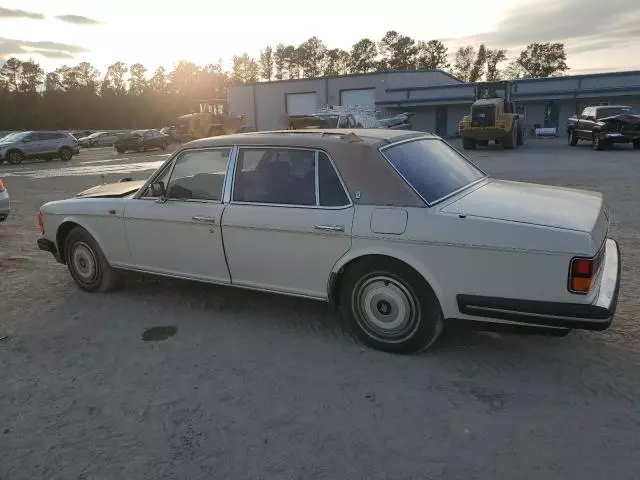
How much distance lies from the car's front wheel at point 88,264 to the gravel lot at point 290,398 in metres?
0.30

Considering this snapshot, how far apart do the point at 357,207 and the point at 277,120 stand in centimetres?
5039

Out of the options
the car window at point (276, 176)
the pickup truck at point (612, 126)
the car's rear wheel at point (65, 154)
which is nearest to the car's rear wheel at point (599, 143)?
the pickup truck at point (612, 126)

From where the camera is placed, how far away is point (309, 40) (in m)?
107

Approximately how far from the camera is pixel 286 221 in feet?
12.8

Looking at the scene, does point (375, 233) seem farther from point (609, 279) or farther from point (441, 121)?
point (441, 121)

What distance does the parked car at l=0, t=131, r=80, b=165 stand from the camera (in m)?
25.1

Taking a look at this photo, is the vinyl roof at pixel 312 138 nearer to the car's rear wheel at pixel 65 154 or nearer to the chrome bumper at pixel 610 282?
the chrome bumper at pixel 610 282

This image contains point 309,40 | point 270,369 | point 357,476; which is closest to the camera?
point 357,476

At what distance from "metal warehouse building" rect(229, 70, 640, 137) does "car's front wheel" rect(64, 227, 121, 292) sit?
112 ft

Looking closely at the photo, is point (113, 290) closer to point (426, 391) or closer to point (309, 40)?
point (426, 391)

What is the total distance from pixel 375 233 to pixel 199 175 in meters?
1.81

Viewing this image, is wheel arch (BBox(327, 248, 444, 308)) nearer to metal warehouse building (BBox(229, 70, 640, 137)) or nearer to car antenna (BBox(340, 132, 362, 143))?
car antenna (BBox(340, 132, 362, 143))

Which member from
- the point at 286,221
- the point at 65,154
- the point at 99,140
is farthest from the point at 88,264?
the point at 99,140

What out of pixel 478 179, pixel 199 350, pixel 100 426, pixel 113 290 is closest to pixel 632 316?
pixel 478 179
